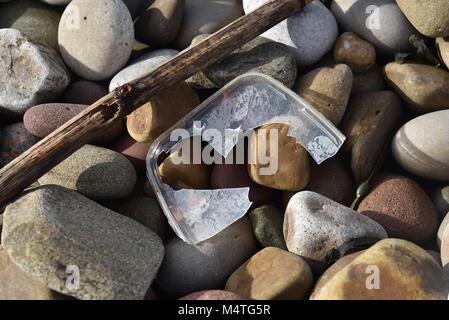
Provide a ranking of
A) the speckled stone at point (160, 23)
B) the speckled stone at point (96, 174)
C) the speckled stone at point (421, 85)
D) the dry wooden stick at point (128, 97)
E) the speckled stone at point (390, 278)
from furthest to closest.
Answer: the speckled stone at point (160, 23), the speckled stone at point (421, 85), the speckled stone at point (96, 174), the dry wooden stick at point (128, 97), the speckled stone at point (390, 278)

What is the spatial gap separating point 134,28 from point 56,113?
41.1 inches

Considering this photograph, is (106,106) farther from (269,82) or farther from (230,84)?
(269,82)

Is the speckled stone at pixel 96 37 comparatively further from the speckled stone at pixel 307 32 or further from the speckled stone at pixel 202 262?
the speckled stone at pixel 202 262

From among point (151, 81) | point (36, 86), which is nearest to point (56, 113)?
point (36, 86)

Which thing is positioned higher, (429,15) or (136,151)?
(429,15)

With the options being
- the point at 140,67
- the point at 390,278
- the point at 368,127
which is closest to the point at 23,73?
the point at 140,67

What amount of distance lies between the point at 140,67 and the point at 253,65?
0.80 meters

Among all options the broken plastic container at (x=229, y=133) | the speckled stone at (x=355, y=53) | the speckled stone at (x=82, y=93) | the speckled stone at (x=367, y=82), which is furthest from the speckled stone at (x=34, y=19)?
the speckled stone at (x=367, y=82)

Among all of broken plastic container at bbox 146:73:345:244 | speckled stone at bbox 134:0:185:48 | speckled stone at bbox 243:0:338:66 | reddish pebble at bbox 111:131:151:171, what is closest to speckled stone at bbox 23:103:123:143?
reddish pebble at bbox 111:131:151:171

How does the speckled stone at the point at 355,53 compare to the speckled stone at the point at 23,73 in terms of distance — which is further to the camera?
the speckled stone at the point at 355,53

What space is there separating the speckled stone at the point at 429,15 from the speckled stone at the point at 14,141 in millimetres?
2688

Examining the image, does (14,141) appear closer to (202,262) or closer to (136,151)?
(136,151)

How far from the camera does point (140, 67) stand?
347 cm

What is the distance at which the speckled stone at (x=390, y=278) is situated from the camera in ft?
7.73
